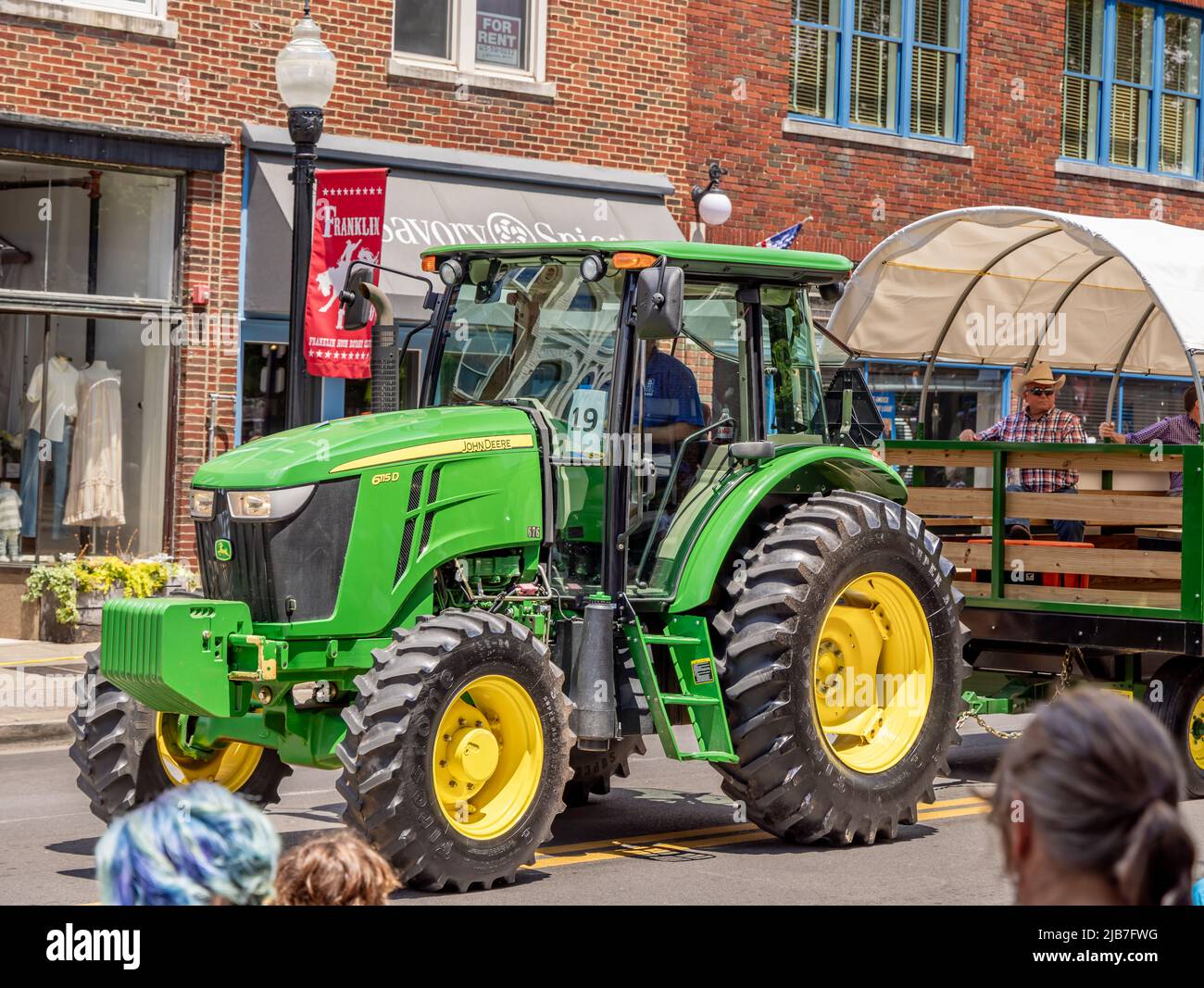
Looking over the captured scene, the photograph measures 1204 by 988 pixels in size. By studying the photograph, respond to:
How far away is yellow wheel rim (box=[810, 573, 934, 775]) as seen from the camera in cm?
846

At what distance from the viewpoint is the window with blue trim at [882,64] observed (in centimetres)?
2009

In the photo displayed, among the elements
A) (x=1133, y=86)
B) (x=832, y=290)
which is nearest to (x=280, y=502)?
(x=832, y=290)

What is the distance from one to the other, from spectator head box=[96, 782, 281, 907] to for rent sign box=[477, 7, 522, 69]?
15999 mm

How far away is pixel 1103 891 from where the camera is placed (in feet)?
7.85

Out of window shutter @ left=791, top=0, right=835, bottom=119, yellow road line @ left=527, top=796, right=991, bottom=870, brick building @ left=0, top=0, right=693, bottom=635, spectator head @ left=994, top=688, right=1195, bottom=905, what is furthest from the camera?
window shutter @ left=791, top=0, right=835, bottom=119

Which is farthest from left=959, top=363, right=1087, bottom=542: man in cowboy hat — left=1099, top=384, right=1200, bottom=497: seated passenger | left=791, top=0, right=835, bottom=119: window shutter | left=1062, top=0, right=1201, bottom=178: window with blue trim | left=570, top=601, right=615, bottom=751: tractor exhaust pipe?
left=1062, top=0, right=1201, bottom=178: window with blue trim

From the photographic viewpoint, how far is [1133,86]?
74.8 ft

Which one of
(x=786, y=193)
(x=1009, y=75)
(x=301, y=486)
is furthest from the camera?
(x=1009, y=75)

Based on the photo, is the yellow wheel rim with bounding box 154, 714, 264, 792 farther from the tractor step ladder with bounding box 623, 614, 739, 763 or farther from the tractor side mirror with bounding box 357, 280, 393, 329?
the tractor side mirror with bounding box 357, 280, 393, 329

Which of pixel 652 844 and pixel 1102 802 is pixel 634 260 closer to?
pixel 652 844

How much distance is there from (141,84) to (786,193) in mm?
7187

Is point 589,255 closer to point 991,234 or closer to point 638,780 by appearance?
point 638,780

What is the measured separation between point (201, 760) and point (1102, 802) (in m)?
6.06

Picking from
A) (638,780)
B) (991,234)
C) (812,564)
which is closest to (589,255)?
(812,564)
